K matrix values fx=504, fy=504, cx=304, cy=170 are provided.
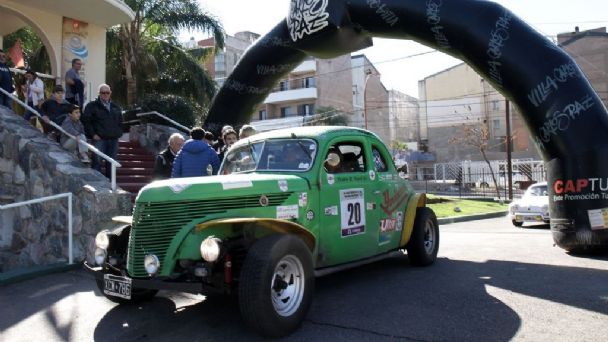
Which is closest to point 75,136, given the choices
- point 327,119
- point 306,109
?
point 327,119

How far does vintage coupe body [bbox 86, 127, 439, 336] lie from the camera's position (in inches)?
169

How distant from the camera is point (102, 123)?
355 inches

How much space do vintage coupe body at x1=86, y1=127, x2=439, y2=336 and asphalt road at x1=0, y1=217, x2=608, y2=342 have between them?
1.13ft

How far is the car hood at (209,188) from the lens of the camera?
4.54 meters

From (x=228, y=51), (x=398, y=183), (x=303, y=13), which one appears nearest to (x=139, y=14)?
(x=303, y=13)

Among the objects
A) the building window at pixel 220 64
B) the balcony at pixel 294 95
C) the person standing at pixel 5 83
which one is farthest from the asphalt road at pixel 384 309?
the building window at pixel 220 64

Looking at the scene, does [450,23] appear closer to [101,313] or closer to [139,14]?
[101,313]

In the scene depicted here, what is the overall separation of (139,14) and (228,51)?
32.7 meters

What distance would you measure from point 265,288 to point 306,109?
1744 inches

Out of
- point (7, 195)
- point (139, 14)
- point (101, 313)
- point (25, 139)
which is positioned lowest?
point (101, 313)

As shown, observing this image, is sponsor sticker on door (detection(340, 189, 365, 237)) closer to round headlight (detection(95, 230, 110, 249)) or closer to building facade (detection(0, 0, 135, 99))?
round headlight (detection(95, 230, 110, 249))

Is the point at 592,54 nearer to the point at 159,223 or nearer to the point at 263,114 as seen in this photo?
the point at 263,114

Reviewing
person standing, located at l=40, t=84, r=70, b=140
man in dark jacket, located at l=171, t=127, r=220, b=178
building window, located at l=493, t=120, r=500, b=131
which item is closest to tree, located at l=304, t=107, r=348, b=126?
building window, located at l=493, t=120, r=500, b=131

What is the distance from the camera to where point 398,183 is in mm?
6949
